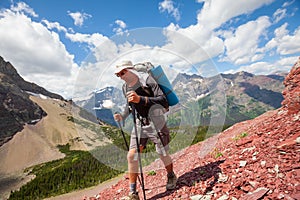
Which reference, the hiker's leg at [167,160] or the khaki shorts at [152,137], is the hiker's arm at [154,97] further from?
the hiker's leg at [167,160]

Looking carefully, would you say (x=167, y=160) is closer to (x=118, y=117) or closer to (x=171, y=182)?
(x=171, y=182)

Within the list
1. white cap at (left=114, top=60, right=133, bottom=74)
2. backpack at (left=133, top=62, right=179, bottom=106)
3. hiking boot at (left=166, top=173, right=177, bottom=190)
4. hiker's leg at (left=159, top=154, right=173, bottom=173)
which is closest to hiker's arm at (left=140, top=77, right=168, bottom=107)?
backpack at (left=133, top=62, right=179, bottom=106)

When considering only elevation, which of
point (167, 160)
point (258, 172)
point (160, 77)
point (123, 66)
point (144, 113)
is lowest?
point (258, 172)

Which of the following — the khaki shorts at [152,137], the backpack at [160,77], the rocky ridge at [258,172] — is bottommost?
the rocky ridge at [258,172]

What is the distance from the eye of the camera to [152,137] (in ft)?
22.6

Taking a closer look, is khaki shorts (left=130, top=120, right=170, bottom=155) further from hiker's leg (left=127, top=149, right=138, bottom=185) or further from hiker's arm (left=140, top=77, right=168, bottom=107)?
hiker's arm (left=140, top=77, right=168, bottom=107)

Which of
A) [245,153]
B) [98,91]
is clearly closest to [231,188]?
[245,153]

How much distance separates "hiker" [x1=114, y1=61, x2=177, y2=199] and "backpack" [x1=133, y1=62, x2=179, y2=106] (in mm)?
151

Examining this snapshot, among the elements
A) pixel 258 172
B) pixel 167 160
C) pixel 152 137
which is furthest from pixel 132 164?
pixel 258 172

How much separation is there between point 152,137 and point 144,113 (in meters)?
0.81

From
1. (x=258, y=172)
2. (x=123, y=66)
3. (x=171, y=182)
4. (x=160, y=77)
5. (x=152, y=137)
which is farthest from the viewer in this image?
(x=171, y=182)

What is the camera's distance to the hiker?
20.8 ft

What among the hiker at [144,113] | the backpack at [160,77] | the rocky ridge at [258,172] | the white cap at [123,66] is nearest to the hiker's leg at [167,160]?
the hiker at [144,113]

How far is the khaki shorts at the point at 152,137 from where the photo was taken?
6.81m
